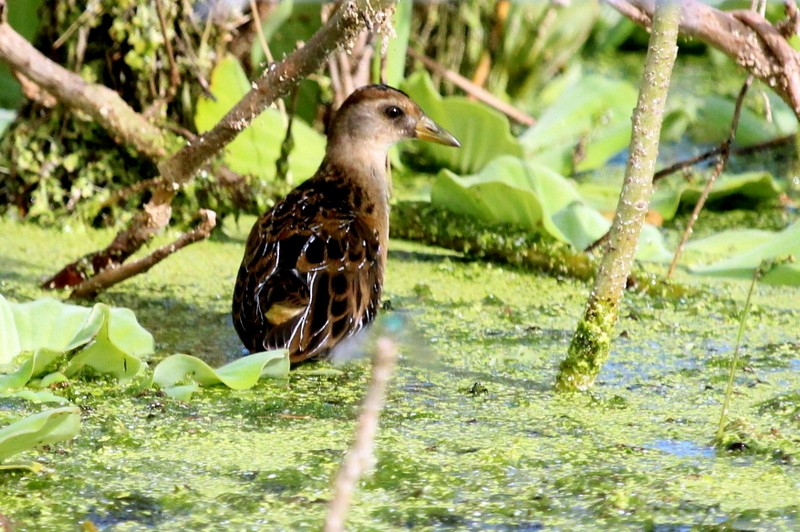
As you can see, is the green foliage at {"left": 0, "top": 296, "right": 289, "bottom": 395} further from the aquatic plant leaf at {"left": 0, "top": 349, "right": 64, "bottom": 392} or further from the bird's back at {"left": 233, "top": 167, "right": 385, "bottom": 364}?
the bird's back at {"left": 233, "top": 167, "right": 385, "bottom": 364}

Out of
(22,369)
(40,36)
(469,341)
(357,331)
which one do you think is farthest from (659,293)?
(40,36)

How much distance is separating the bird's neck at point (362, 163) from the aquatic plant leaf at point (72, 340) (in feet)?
3.15

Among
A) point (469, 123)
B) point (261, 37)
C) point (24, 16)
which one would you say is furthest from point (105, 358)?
point (24, 16)

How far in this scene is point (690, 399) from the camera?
9.77 feet

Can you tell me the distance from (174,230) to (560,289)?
1.32 meters

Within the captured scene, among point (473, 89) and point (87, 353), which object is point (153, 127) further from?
point (473, 89)

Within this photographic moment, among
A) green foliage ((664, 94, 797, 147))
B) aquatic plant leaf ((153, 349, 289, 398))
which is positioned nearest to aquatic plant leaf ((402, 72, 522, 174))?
green foliage ((664, 94, 797, 147))

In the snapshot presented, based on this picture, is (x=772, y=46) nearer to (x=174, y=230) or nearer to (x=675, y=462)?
(x=675, y=462)

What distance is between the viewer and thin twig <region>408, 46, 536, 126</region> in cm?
559

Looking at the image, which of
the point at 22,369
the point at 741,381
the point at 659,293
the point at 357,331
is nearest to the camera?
the point at 22,369

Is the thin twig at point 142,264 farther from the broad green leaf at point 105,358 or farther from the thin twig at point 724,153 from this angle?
the thin twig at point 724,153

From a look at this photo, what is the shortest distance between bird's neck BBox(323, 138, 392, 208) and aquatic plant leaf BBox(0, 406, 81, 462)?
68.0 inches

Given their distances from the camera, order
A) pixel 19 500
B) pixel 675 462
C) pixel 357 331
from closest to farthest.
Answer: pixel 19 500 < pixel 675 462 < pixel 357 331

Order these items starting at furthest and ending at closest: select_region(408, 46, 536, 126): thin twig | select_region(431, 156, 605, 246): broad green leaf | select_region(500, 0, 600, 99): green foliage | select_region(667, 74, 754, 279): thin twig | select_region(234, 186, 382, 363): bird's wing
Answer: select_region(500, 0, 600, 99): green foliage < select_region(408, 46, 536, 126): thin twig < select_region(431, 156, 605, 246): broad green leaf < select_region(667, 74, 754, 279): thin twig < select_region(234, 186, 382, 363): bird's wing
